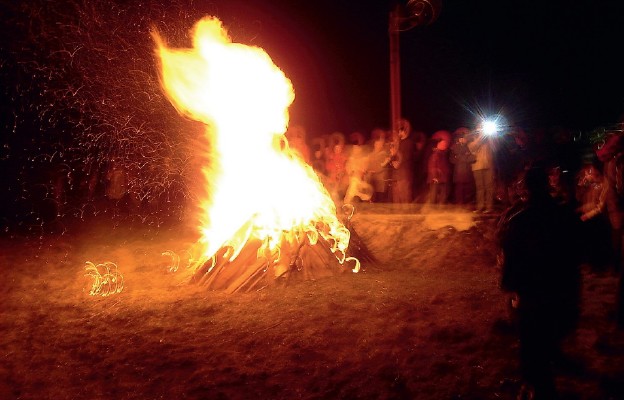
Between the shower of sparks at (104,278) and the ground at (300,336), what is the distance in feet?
0.47

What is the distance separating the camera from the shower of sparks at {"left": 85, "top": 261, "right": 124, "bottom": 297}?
698 cm

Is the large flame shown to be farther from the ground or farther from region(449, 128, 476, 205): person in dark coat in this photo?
region(449, 128, 476, 205): person in dark coat

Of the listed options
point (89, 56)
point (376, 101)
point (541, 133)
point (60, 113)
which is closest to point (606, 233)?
point (541, 133)

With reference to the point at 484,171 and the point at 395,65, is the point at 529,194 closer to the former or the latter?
the point at 484,171

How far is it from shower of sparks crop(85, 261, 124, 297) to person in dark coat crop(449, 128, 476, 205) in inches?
282

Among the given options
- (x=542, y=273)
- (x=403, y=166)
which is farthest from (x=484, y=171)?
(x=542, y=273)

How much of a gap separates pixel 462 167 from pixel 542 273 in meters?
7.48

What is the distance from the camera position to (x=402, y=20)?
32.7ft

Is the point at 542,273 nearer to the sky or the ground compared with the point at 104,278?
nearer to the ground

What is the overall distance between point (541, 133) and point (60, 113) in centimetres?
1553

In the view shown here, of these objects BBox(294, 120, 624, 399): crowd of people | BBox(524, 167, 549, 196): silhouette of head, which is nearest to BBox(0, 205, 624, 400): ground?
BBox(294, 120, 624, 399): crowd of people

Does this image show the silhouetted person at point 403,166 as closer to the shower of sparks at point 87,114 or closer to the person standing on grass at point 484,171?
the person standing on grass at point 484,171

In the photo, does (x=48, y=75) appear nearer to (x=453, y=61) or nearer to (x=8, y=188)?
(x=8, y=188)

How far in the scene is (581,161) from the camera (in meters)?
10.4
